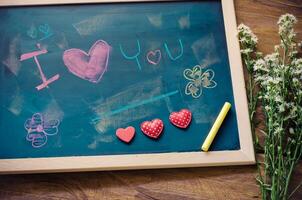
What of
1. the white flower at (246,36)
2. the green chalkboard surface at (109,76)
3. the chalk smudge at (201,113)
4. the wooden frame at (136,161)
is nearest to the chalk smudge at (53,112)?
the green chalkboard surface at (109,76)

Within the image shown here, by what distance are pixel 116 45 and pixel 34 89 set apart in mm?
247

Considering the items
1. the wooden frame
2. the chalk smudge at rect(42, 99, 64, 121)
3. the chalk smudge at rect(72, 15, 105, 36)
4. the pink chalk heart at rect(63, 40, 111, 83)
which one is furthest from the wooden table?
the chalk smudge at rect(72, 15, 105, 36)

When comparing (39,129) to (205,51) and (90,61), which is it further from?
(205,51)

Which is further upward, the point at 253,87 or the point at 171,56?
the point at 171,56

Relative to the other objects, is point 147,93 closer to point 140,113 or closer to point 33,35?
point 140,113

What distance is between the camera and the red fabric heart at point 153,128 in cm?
86

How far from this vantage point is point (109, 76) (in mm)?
915

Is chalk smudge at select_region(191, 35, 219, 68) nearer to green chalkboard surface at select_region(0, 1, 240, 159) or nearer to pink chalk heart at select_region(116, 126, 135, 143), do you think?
green chalkboard surface at select_region(0, 1, 240, 159)

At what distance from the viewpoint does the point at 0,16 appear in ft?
3.22

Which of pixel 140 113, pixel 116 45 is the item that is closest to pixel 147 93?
pixel 140 113

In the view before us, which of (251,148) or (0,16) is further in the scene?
(0,16)

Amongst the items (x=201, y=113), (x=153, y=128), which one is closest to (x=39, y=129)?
(x=153, y=128)

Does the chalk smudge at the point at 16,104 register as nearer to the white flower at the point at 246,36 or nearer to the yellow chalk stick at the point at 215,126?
the yellow chalk stick at the point at 215,126

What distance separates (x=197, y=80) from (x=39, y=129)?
1.39ft
